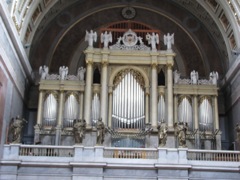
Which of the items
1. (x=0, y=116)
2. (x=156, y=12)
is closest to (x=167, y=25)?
(x=156, y=12)

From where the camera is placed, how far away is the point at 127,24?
2639 cm

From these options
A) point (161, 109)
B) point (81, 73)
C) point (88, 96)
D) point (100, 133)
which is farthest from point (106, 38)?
point (100, 133)

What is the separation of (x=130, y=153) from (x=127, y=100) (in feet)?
11.9

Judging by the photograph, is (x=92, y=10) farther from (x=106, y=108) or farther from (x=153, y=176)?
(x=153, y=176)

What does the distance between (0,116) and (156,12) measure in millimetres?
11590

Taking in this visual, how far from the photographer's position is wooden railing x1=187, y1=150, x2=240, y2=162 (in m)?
19.6

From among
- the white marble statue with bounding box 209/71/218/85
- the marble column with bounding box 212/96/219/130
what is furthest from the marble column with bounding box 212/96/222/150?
the white marble statue with bounding box 209/71/218/85

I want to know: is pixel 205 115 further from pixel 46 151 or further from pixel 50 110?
pixel 46 151

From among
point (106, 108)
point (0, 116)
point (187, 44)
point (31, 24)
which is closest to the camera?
point (0, 116)

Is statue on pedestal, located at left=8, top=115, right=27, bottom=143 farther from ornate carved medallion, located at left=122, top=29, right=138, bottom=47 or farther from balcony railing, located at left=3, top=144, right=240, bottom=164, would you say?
ornate carved medallion, located at left=122, top=29, right=138, bottom=47

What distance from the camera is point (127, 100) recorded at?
22500 millimetres

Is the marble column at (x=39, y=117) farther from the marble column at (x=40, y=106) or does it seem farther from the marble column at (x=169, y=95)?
the marble column at (x=169, y=95)

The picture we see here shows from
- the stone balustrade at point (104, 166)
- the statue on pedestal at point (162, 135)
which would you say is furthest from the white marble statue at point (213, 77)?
the stone balustrade at point (104, 166)

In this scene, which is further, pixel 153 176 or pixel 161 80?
pixel 161 80
